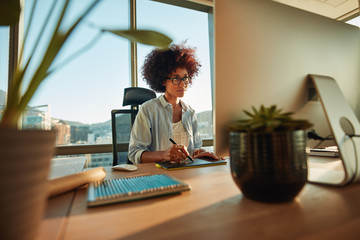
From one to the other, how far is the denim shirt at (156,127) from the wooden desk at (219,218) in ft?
3.17

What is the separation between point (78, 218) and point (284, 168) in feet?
1.25

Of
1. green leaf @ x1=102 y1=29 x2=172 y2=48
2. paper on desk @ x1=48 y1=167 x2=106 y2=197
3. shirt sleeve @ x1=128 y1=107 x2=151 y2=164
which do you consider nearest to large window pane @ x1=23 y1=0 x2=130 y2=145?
shirt sleeve @ x1=128 y1=107 x2=151 y2=164

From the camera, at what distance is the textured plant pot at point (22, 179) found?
21 centimetres

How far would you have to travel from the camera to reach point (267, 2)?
0.55 m

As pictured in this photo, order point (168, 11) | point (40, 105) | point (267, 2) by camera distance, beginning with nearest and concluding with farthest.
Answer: point (267, 2), point (40, 105), point (168, 11)

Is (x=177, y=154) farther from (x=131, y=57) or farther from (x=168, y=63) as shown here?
(x=131, y=57)

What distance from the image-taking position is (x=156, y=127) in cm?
161

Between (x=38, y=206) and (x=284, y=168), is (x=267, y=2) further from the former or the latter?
(x=38, y=206)

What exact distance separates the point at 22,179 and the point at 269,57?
1.90ft


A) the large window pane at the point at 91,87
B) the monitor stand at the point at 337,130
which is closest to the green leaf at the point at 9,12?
the monitor stand at the point at 337,130

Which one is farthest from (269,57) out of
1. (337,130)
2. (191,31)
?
(191,31)

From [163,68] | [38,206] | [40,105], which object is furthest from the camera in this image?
[40,105]

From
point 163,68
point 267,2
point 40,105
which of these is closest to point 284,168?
point 267,2

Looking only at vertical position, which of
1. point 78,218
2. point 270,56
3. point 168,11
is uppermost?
point 168,11
